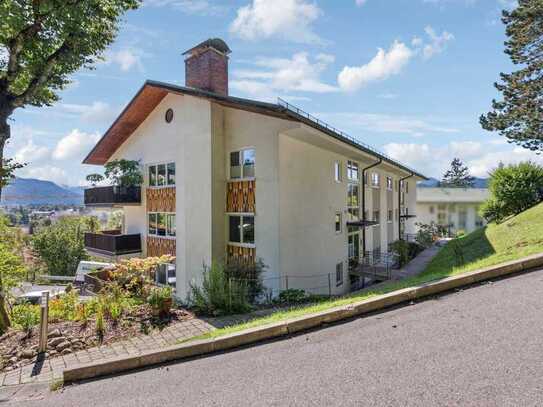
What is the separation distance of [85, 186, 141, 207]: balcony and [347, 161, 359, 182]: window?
11332mm

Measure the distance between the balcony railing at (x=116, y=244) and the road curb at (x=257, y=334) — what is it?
1268 centimetres

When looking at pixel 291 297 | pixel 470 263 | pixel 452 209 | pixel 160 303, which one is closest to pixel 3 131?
pixel 160 303

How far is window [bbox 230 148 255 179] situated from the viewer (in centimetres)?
1280

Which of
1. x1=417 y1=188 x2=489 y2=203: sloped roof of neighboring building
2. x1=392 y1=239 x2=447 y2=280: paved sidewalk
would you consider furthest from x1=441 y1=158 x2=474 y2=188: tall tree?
x1=392 y1=239 x2=447 y2=280: paved sidewalk

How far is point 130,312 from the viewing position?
761cm

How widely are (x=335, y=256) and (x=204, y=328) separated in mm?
9378

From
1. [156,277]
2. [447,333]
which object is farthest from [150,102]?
[447,333]

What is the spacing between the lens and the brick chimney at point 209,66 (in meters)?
14.8

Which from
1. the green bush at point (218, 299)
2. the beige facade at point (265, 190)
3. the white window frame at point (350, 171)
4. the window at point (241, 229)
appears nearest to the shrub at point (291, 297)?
the beige facade at point (265, 190)

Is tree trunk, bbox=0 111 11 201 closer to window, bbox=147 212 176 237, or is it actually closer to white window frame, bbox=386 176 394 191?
window, bbox=147 212 176 237

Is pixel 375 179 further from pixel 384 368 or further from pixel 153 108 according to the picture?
pixel 384 368

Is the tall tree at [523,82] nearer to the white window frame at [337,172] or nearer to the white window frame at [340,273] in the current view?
the white window frame at [337,172]

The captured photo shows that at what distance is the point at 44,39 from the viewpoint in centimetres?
788

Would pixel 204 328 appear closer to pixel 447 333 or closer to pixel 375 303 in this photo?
pixel 375 303
